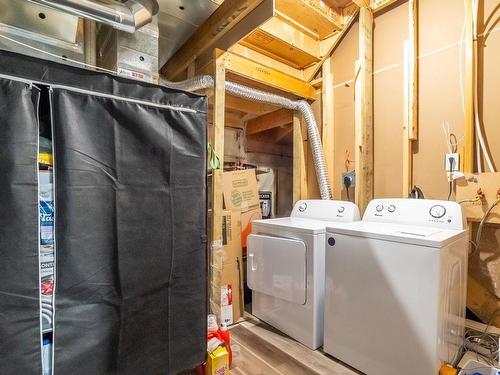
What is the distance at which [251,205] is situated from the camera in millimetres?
2799

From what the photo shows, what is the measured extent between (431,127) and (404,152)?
0.90 feet

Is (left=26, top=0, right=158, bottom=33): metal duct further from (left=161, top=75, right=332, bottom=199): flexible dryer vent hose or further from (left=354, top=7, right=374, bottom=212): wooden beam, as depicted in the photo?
(left=354, top=7, right=374, bottom=212): wooden beam

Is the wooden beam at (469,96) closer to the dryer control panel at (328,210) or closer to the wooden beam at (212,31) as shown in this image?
the dryer control panel at (328,210)

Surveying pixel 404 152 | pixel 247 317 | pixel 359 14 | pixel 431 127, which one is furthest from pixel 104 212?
pixel 359 14

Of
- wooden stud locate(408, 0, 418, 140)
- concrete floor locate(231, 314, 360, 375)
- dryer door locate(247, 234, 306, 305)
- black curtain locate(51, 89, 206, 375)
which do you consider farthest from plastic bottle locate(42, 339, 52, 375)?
wooden stud locate(408, 0, 418, 140)

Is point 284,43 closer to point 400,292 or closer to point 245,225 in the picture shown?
point 245,225

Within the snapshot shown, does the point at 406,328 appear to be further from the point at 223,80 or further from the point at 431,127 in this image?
the point at 223,80

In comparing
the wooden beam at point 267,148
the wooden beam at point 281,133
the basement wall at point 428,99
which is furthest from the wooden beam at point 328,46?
the wooden beam at point 267,148

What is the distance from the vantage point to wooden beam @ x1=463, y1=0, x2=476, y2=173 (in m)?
1.90

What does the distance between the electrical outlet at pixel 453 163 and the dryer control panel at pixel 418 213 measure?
0.36m

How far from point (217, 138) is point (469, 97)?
1.89 metres

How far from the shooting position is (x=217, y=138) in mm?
2125

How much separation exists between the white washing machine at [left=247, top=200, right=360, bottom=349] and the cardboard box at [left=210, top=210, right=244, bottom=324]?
0.56 ft

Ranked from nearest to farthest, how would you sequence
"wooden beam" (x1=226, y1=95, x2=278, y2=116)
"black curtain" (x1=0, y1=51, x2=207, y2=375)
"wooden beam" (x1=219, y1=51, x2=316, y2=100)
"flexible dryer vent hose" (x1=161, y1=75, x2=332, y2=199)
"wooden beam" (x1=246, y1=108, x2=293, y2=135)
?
"black curtain" (x1=0, y1=51, x2=207, y2=375), "wooden beam" (x1=219, y1=51, x2=316, y2=100), "flexible dryer vent hose" (x1=161, y1=75, x2=332, y2=199), "wooden beam" (x1=226, y1=95, x2=278, y2=116), "wooden beam" (x1=246, y1=108, x2=293, y2=135)
